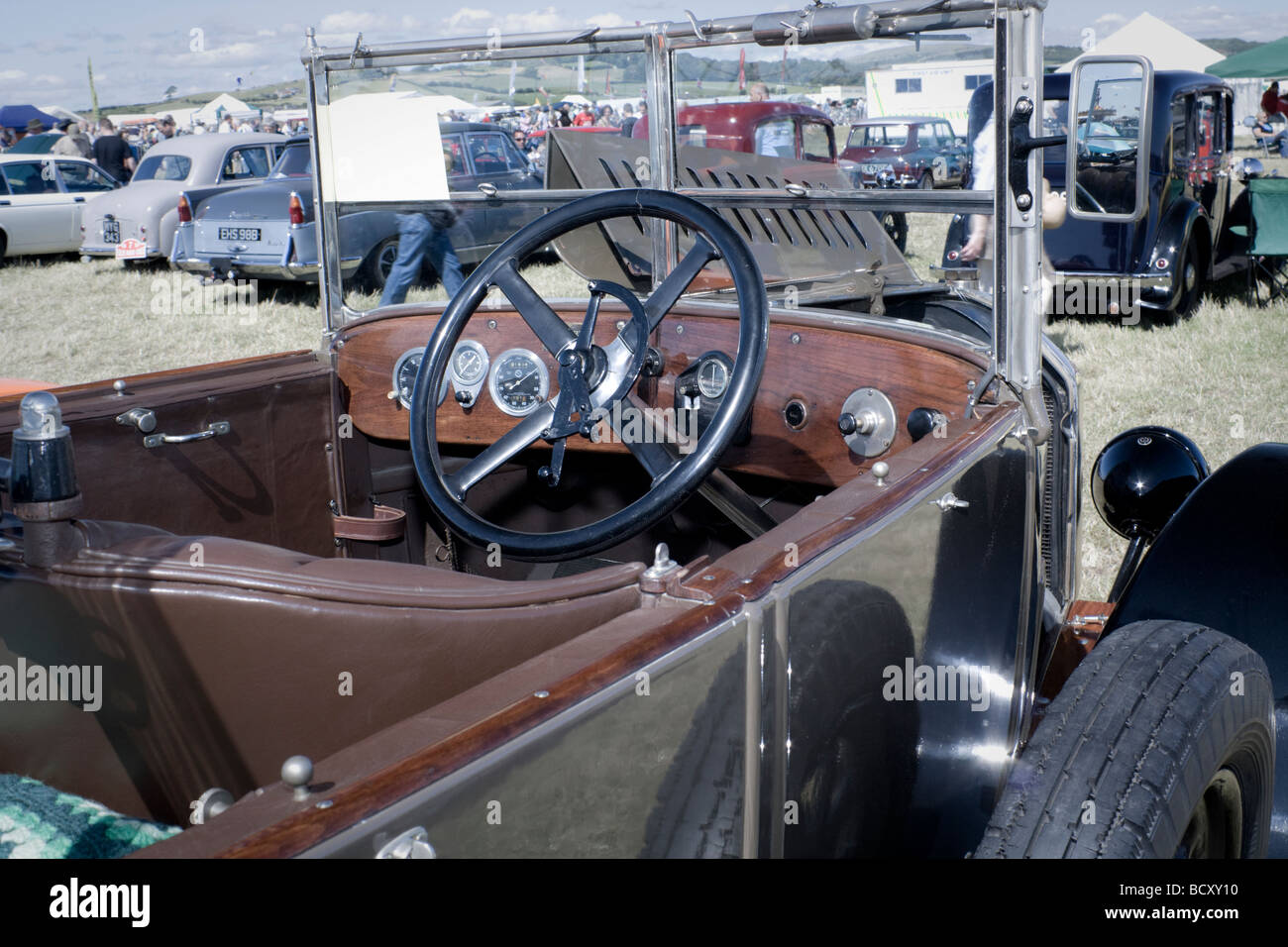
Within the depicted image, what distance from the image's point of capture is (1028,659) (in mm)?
2076

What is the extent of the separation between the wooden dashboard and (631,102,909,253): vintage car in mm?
383

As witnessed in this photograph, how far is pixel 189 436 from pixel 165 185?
994 cm

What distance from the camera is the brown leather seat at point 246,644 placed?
126cm

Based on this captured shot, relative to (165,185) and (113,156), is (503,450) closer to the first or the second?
(165,185)

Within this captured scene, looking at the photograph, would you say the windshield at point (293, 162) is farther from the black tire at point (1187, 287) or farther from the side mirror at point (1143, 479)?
the side mirror at point (1143, 479)

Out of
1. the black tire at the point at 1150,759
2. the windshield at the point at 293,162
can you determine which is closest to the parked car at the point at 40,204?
the windshield at the point at 293,162

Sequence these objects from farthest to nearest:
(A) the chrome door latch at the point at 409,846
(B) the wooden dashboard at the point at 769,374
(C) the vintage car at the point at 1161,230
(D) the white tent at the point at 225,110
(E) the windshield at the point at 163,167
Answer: (D) the white tent at the point at 225,110 → (E) the windshield at the point at 163,167 → (C) the vintage car at the point at 1161,230 → (B) the wooden dashboard at the point at 769,374 → (A) the chrome door latch at the point at 409,846

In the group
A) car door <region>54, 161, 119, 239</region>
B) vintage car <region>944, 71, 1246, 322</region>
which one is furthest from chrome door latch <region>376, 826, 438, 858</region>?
car door <region>54, 161, 119, 239</region>

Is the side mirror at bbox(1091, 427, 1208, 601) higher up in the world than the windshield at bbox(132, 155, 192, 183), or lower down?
lower down

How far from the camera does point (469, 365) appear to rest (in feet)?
8.73

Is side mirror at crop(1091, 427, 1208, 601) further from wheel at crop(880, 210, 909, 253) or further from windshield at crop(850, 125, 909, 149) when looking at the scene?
windshield at crop(850, 125, 909, 149)

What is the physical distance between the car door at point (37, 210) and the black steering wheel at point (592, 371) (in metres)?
11.8

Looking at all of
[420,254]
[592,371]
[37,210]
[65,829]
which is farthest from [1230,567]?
[37,210]

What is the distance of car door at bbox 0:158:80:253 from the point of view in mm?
11961
